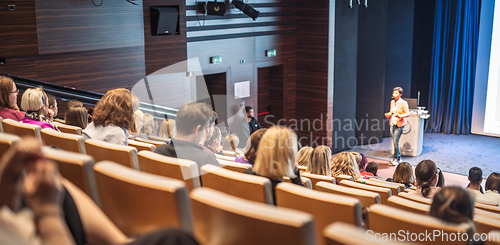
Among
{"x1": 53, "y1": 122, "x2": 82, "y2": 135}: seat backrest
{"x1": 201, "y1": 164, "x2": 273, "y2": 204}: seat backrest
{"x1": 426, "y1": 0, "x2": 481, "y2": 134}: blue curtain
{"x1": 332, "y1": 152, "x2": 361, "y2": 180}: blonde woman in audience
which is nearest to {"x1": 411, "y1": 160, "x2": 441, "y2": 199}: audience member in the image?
{"x1": 332, "y1": 152, "x2": 361, "y2": 180}: blonde woman in audience

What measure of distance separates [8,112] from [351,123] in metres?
7.62

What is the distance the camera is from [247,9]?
805cm

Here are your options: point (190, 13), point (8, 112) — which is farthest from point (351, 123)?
point (8, 112)

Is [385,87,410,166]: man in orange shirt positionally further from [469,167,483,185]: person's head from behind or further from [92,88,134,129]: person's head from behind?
[92,88,134,129]: person's head from behind

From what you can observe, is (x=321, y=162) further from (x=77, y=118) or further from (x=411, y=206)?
(x=77, y=118)

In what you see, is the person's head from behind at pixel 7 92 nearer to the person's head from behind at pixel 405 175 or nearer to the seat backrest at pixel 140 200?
the seat backrest at pixel 140 200

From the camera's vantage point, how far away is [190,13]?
7.55 meters

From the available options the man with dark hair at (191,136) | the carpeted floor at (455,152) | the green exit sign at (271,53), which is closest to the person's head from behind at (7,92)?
the man with dark hair at (191,136)

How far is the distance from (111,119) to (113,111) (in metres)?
0.05

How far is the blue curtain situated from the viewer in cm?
1002

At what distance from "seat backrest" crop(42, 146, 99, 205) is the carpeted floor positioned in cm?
758

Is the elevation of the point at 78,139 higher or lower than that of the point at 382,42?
lower

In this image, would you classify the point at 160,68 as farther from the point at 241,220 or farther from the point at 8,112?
the point at 241,220

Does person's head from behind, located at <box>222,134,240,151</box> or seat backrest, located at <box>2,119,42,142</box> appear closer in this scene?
seat backrest, located at <box>2,119,42,142</box>
